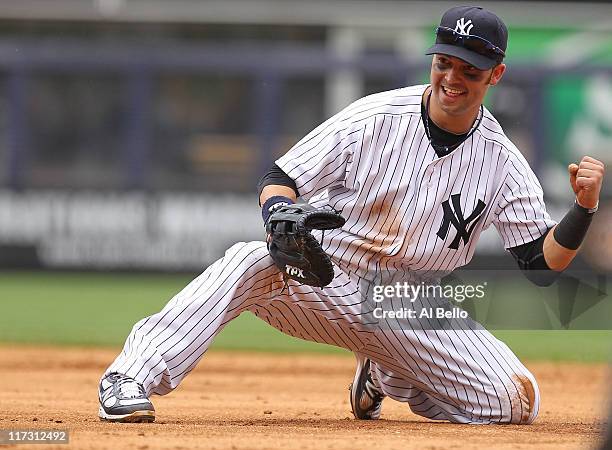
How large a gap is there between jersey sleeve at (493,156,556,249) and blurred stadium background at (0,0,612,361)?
790 cm

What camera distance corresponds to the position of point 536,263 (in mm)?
4016

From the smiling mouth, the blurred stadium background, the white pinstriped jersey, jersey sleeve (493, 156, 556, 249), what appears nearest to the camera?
the smiling mouth

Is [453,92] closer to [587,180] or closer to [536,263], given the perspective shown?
[587,180]

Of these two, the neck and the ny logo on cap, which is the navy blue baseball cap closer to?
the ny logo on cap

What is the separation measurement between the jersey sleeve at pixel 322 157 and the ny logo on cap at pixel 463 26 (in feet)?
1.51

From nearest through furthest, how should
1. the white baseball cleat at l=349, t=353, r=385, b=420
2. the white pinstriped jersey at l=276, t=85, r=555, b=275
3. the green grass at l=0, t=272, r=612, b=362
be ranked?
the white pinstriped jersey at l=276, t=85, r=555, b=275
the white baseball cleat at l=349, t=353, r=385, b=420
the green grass at l=0, t=272, r=612, b=362

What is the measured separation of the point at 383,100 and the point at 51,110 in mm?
9941

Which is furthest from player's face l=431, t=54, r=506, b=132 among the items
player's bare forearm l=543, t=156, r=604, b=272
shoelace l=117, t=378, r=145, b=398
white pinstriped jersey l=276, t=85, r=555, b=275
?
shoelace l=117, t=378, r=145, b=398

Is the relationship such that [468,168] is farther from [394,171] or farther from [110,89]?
[110,89]

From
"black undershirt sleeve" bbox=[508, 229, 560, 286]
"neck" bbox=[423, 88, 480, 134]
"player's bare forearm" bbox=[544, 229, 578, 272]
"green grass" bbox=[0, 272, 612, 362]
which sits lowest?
"green grass" bbox=[0, 272, 612, 362]

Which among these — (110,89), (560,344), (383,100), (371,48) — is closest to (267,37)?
(371,48)

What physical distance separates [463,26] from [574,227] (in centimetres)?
75

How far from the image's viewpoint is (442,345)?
4043 mm

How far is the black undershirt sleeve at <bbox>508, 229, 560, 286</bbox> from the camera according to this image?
399cm
